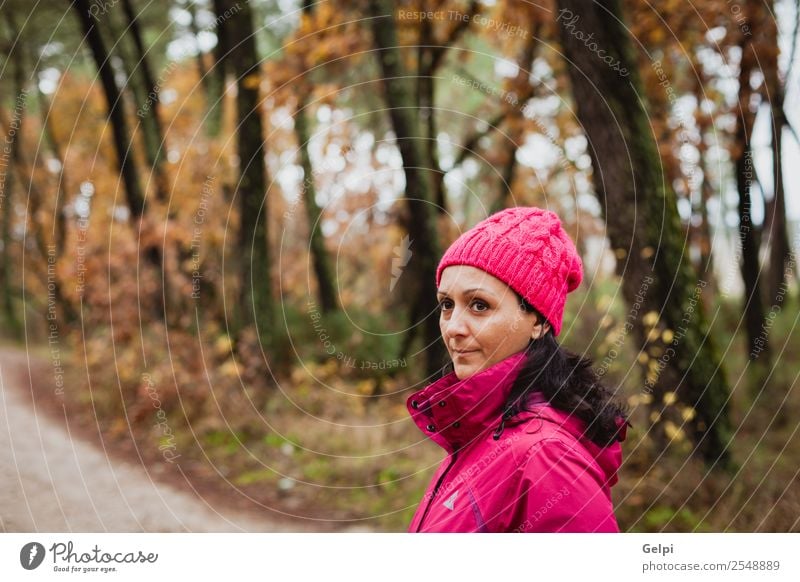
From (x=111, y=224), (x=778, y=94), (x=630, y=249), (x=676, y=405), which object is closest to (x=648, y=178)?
(x=630, y=249)

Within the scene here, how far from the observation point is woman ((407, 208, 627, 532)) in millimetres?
1450

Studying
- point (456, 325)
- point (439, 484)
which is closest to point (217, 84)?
point (456, 325)

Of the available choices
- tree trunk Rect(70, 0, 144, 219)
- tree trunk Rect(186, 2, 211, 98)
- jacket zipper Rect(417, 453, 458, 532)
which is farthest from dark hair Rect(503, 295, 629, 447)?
tree trunk Rect(186, 2, 211, 98)

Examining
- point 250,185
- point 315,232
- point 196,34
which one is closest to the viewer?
point 250,185

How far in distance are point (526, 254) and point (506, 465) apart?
0.55 metres

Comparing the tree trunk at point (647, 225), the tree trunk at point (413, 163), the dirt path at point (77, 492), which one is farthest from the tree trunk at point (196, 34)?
the tree trunk at point (647, 225)

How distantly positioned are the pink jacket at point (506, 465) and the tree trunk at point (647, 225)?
220cm

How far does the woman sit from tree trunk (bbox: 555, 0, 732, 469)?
2.12 metres

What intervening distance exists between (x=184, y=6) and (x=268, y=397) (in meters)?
4.86

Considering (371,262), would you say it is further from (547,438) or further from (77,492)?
(547,438)

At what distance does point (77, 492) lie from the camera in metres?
3.52

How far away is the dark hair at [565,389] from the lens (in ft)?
5.18

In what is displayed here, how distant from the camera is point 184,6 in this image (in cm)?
779
